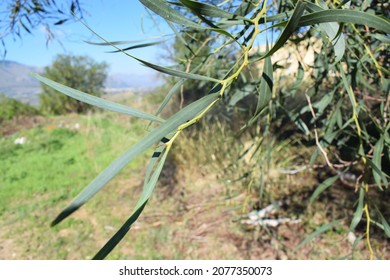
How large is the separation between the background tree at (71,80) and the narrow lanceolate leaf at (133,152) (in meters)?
7.20

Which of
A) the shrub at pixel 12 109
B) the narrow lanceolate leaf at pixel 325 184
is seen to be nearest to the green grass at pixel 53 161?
the shrub at pixel 12 109

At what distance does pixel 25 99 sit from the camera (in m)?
7.34

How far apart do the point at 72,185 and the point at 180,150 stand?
0.94 metres

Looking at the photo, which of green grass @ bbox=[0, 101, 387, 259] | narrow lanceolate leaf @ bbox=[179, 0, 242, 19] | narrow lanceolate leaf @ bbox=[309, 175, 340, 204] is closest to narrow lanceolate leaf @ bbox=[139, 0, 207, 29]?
narrow lanceolate leaf @ bbox=[179, 0, 242, 19]

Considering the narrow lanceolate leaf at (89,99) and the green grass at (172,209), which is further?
the green grass at (172,209)

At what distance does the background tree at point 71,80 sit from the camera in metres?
7.71

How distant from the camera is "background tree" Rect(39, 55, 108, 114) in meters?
7.71

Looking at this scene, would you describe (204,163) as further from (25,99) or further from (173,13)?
(25,99)

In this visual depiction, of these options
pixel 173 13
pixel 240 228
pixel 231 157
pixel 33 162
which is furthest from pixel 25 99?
pixel 173 13

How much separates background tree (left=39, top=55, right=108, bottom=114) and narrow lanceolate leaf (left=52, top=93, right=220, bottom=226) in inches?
284

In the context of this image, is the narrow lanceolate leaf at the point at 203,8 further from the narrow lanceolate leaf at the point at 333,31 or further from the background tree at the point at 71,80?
the background tree at the point at 71,80

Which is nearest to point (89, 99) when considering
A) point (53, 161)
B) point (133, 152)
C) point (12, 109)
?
point (133, 152)

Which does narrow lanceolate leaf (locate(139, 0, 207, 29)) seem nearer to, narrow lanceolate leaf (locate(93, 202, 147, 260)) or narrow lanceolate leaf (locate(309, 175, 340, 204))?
narrow lanceolate leaf (locate(93, 202, 147, 260))
